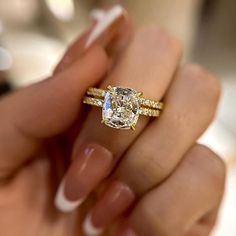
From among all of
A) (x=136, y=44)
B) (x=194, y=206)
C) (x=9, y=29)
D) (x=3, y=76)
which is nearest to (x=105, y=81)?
(x=136, y=44)

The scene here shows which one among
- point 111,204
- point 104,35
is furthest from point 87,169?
point 104,35

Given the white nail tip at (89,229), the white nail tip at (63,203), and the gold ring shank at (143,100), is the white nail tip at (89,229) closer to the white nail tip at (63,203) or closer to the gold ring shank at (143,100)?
the white nail tip at (63,203)

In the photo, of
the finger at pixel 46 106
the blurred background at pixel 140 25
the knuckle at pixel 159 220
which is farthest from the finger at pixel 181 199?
the blurred background at pixel 140 25

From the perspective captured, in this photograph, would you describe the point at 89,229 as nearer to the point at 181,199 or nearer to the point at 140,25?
the point at 181,199

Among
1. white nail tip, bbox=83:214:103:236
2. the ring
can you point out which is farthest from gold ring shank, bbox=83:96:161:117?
white nail tip, bbox=83:214:103:236

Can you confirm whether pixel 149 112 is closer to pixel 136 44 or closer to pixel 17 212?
pixel 136 44
